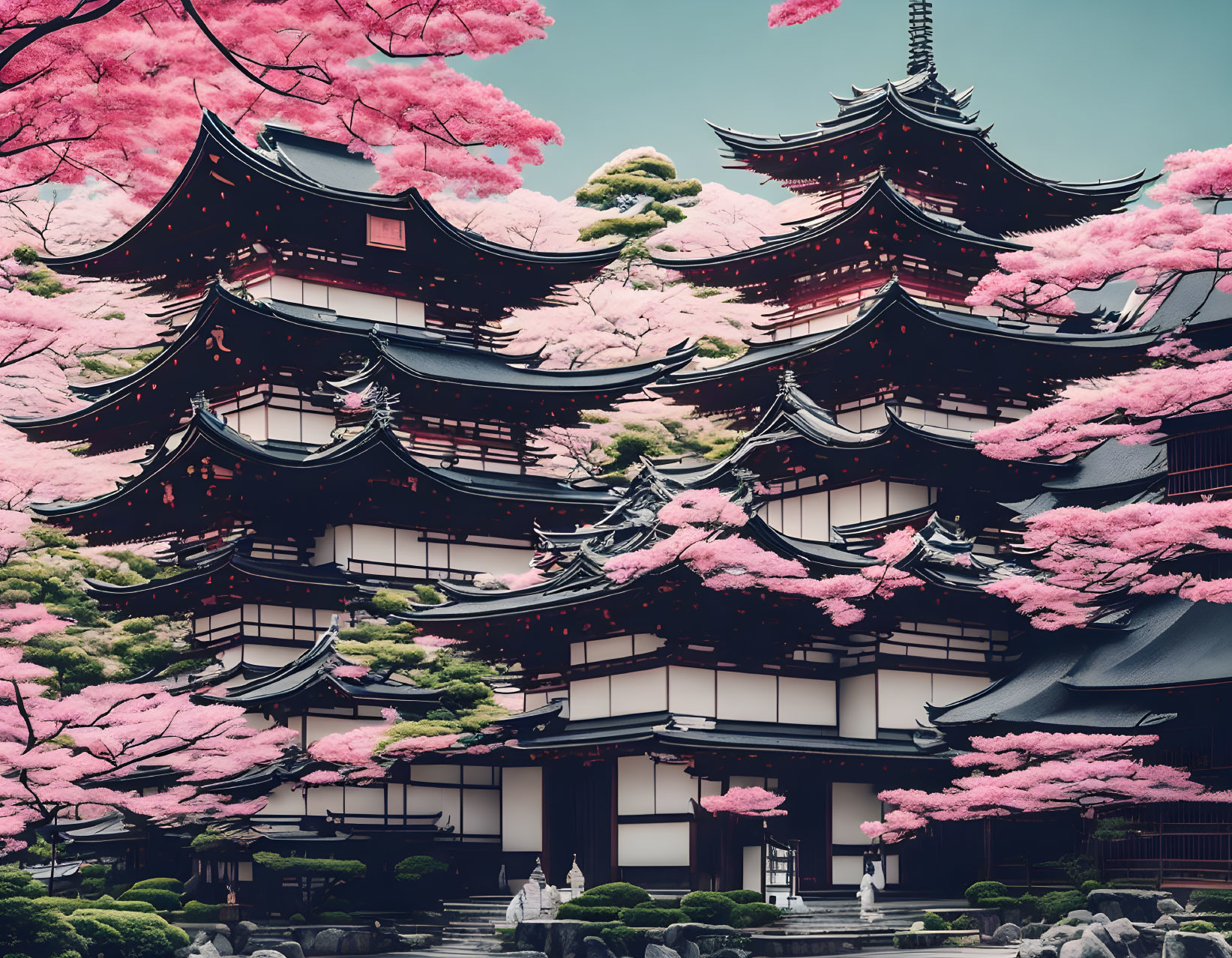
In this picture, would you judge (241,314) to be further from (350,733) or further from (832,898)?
(832,898)

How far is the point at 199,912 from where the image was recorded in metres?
31.8

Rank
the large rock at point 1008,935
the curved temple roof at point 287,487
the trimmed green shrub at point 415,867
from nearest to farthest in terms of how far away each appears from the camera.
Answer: the large rock at point 1008,935, the trimmed green shrub at point 415,867, the curved temple roof at point 287,487

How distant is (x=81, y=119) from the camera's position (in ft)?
59.1

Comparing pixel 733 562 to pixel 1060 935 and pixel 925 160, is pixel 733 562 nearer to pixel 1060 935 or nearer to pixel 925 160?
pixel 1060 935

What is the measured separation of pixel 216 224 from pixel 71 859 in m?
16.0

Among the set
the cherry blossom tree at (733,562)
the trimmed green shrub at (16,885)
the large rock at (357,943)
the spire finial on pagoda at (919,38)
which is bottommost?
the large rock at (357,943)

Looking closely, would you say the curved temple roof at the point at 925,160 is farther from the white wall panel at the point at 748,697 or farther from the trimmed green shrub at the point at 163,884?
the trimmed green shrub at the point at 163,884

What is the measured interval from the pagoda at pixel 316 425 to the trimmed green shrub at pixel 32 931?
9.90 metres

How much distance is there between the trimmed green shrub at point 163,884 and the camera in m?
32.9

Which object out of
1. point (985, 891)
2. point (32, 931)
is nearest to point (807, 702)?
point (985, 891)

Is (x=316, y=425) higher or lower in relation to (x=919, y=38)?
lower

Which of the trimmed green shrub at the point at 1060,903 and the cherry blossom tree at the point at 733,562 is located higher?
the cherry blossom tree at the point at 733,562

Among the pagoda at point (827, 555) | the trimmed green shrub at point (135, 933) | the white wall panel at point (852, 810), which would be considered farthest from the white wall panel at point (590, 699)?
the trimmed green shrub at point (135, 933)

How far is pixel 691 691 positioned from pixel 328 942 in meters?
8.32
